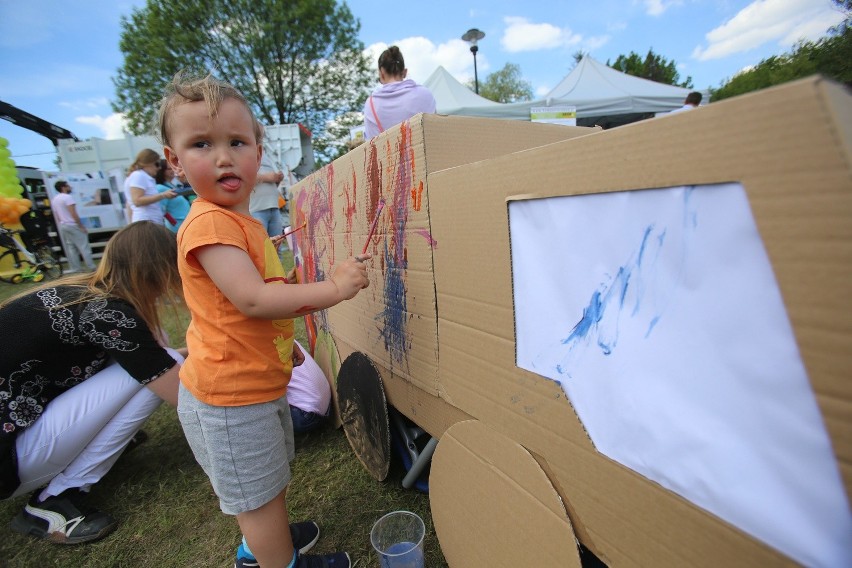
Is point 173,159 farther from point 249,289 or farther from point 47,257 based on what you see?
point 47,257

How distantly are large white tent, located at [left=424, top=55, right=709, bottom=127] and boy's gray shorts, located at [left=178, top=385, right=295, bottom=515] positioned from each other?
640 cm

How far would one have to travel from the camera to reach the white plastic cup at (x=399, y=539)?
1.15m

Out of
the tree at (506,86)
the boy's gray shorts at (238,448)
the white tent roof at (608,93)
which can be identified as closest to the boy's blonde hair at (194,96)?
the boy's gray shorts at (238,448)

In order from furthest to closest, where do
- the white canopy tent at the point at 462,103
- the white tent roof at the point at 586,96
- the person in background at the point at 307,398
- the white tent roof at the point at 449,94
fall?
1. the white tent roof at the point at 449,94
2. the white tent roof at the point at 586,96
3. the white canopy tent at the point at 462,103
4. the person in background at the point at 307,398

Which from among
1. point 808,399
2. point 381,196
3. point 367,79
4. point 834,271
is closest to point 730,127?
point 834,271

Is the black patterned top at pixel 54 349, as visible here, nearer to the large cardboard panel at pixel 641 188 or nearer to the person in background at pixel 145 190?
the large cardboard panel at pixel 641 188

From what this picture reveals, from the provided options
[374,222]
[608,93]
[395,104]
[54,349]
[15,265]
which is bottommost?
[15,265]

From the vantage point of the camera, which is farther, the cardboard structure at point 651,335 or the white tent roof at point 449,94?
the white tent roof at point 449,94

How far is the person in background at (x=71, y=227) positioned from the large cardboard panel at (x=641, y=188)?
9777 mm

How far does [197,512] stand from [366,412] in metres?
0.76

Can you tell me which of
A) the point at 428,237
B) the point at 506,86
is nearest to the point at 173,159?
the point at 428,237

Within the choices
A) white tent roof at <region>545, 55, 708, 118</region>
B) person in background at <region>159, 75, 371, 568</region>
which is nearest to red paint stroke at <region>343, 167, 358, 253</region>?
person in background at <region>159, 75, 371, 568</region>

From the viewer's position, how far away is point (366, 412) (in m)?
1.55

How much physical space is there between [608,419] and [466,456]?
1.47ft
